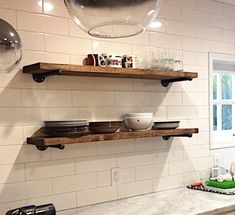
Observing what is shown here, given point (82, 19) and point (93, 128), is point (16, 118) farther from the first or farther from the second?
point (82, 19)

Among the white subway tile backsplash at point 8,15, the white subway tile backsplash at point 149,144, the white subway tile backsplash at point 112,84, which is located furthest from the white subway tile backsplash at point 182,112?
the white subway tile backsplash at point 8,15

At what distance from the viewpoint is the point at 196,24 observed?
3.01 metres

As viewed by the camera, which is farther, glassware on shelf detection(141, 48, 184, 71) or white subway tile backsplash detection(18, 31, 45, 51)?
glassware on shelf detection(141, 48, 184, 71)

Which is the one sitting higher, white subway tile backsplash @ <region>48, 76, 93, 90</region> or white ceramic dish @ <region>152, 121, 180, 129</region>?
white subway tile backsplash @ <region>48, 76, 93, 90</region>

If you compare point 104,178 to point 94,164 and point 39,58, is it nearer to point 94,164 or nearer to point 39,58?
point 94,164

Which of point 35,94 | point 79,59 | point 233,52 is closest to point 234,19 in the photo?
point 233,52

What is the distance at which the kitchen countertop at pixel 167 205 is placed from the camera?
2203mm

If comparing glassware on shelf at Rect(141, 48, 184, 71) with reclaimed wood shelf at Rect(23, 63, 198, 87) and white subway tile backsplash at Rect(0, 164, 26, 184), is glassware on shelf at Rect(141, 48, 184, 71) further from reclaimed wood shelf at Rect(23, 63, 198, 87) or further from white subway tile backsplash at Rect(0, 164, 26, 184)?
white subway tile backsplash at Rect(0, 164, 26, 184)

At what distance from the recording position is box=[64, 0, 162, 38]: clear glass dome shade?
94 centimetres

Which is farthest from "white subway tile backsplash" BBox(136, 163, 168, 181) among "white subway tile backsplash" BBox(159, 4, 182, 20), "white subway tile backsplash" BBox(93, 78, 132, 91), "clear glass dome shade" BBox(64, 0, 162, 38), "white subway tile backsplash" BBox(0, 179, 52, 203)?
"clear glass dome shade" BBox(64, 0, 162, 38)

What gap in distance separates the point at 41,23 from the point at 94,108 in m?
0.67

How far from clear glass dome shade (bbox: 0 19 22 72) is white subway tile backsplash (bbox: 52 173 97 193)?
1.13 m

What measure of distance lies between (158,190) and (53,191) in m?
0.90

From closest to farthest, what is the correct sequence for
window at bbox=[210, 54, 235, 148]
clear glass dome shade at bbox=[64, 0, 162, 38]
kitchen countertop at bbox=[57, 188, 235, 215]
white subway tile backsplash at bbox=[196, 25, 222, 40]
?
clear glass dome shade at bbox=[64, 0, 162, 38]
kitchen countertop at bbox=[57, 188, 235, 215]
white subway tile backsplash at bbox=[196, 25, 222, 40]
window at bbox=[210, 54, 235, 148]
